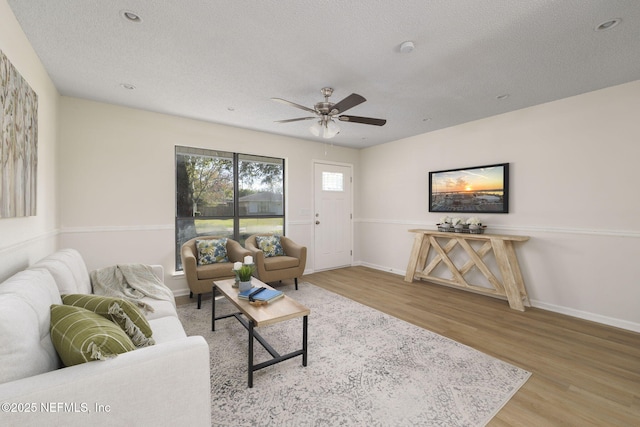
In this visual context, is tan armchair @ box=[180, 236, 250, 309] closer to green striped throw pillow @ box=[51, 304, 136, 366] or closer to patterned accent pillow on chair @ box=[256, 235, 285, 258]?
patterned accent pillow on chair @ box=[256, 235, 285, 258]

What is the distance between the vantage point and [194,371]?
119cm

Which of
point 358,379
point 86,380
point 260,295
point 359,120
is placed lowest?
point 358,379

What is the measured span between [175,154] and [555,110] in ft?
16.2

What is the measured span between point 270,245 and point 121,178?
2.15 metres

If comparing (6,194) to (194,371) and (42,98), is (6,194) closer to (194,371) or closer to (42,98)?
(42,98)

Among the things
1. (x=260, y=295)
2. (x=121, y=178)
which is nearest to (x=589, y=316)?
(x=260, y=295)

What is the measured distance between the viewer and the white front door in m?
5.30

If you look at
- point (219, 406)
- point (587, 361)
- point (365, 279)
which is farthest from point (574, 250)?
point (219, 406)

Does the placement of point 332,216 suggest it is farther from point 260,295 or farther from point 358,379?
point 358,379

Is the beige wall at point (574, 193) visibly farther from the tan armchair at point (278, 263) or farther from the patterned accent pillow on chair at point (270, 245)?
the patterned accent pillow on chair at point (270, 245)

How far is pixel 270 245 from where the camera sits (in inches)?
168

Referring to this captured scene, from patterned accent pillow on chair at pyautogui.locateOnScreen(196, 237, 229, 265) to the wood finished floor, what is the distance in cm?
162

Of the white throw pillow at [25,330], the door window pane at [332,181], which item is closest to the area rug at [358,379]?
the white throw pillow at [25,330]

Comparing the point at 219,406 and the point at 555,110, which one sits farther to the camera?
the point at 555,110
